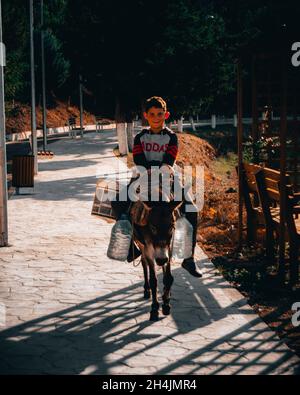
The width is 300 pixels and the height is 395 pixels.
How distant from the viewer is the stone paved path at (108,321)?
19.8ft

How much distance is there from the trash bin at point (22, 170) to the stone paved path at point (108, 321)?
19.6 ft

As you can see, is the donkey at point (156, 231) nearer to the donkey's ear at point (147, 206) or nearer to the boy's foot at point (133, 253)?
the donkey's ear at point (147, 206)

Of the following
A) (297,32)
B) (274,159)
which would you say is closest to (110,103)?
(274,159)

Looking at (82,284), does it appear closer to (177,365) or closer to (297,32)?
(177,365)

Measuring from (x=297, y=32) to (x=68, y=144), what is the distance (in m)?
33.0

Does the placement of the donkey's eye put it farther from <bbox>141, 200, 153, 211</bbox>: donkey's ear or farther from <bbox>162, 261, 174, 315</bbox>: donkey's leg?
<bbox>162, 261, 174, 315</bbox>: donkey's leg

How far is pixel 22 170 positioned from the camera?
716 inches

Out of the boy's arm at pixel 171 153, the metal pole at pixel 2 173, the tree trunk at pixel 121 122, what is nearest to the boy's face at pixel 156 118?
the boy's arm at pixel 171 153

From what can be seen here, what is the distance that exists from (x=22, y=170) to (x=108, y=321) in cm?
1147

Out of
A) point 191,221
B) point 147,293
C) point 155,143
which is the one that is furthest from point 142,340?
point 155,143

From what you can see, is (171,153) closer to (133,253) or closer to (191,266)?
(133,253)

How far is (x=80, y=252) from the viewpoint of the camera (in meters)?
11.1

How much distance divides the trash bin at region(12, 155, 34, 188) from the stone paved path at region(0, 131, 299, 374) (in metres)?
5.96

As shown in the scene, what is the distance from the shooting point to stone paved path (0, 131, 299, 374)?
19.8ft
